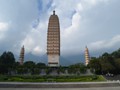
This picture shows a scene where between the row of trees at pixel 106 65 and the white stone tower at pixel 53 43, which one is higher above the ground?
the white stone tower at pixel 53 43

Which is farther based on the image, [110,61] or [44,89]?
[110,61]

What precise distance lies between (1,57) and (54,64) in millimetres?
17752

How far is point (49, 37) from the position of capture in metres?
68.2

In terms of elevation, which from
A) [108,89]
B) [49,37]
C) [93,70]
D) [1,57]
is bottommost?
[108,89]

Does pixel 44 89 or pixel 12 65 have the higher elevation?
pixel 12 65

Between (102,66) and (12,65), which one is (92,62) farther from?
(12,65)

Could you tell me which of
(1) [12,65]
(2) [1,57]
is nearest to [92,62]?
(1) [12,65]

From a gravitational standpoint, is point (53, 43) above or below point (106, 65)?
above

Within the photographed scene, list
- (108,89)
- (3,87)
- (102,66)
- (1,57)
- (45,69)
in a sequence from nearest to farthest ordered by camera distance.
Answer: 1. (108,89)
2. (3,87)
3. (102,66)
4. (45,69)
5. (1,57)

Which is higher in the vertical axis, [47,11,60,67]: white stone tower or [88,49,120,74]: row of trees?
[47,11,60,67]: white stone tower

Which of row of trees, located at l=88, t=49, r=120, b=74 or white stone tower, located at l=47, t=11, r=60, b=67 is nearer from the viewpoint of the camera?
row of trees, located at l=88, t=49, r=120, b=74

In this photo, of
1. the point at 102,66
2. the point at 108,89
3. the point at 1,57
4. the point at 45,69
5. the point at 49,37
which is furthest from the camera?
the point at 49,37

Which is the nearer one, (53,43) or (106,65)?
(106,65)

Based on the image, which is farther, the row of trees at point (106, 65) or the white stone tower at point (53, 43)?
the white stone tower at point (53, 43)
